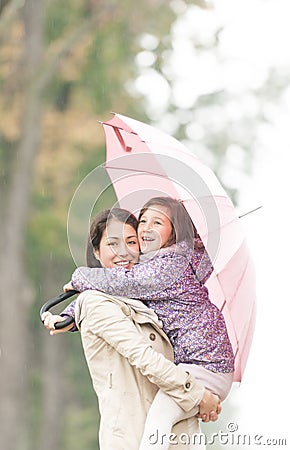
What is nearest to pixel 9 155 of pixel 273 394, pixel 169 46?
pixel 169 46

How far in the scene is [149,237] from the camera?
8.09 feet

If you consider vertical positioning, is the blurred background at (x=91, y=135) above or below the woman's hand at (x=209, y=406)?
above

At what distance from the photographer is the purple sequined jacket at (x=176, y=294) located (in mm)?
2422

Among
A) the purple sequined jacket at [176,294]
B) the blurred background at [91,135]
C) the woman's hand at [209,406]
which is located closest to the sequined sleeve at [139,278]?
the purple sequined jacket at [176,294]

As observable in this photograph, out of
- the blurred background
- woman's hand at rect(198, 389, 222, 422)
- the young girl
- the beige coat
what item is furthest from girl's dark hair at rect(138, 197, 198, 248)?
the blurred background

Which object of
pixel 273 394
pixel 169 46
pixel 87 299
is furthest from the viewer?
pixel 169 46

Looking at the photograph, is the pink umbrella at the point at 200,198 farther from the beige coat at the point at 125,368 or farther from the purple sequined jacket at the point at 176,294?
the beige coat at the point at 125,368

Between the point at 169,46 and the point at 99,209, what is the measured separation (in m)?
6.78

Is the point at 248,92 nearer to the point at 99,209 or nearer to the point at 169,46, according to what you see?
the point at 169,46

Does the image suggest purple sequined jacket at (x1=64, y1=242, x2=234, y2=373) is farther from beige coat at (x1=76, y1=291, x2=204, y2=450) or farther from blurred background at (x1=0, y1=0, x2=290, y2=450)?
blurred background at (x1=0, y1=0, x2=290, y2=450)

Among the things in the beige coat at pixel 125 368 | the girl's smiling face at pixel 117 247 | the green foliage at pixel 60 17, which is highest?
the green foliage at pixel 60 17

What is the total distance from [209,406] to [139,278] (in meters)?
0.32

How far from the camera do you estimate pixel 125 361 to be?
243cm

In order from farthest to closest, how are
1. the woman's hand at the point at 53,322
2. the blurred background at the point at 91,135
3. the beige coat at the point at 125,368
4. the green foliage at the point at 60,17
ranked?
the green foliage at the point at 60,17, the blurred background at the point at 91,135, the woman's hand at the point at 53,322, the beige coat at the point at 125,368
